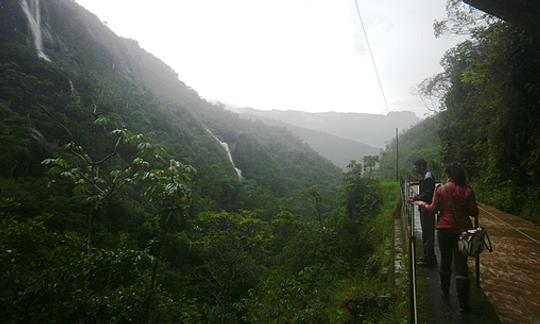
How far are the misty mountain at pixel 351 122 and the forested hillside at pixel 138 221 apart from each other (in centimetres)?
12544

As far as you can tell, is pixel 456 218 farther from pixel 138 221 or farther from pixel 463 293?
pixel 138 221

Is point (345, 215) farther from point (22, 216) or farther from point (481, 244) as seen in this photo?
point (22, 216)

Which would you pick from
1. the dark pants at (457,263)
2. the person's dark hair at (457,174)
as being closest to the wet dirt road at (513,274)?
the dark pants at (457,263)

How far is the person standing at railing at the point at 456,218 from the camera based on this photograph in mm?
3195

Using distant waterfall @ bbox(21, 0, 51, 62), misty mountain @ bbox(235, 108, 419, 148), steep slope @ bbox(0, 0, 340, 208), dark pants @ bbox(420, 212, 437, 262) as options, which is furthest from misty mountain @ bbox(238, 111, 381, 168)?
dark pants @ bbox(420, 212, 437, 262)

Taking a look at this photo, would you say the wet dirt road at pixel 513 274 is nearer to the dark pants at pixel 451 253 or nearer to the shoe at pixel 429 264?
the shoe at pixel 429 264

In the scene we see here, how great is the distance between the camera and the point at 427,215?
14.3 ft

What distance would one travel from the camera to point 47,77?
84.2ft

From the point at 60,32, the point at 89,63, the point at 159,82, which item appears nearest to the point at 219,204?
the point at 89,63

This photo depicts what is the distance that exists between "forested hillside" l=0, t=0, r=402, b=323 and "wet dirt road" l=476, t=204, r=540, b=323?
128 centimetres

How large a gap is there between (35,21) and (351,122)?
159848 millimetres

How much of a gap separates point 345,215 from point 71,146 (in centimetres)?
1213

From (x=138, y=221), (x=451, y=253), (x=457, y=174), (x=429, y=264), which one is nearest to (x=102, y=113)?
(x=457, y=174)

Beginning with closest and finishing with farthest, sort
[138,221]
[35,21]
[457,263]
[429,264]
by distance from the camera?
1. [457,263]
2. [429,264]
3. [138,221]
4. [35,21]
